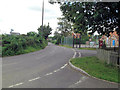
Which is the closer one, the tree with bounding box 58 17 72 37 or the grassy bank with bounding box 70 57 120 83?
the grassy bank with bounding box 70 57 120 83

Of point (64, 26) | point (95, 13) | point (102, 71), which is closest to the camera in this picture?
point (102, 71)

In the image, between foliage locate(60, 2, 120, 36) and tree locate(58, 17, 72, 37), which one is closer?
foliage locate(60, 2, 120, 36)

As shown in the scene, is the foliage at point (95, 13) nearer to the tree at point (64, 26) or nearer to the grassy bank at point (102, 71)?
the grassy bank at point (102, 71)

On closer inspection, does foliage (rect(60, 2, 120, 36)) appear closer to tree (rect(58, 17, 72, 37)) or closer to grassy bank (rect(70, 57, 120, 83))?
grassy bank (rect(70, 57, 120, 83))

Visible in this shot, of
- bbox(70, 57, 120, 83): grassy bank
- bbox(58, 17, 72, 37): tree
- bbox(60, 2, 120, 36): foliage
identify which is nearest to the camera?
bbox(70, 57, 120, 83): grassy bank

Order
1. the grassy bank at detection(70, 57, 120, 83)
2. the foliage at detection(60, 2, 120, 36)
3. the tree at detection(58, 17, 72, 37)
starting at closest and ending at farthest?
the grassy bank at detection(70, 57, 120, 83), the foliage at detection(60, 2, 120, 36), the tree at detection(58, 17, 72, 37)

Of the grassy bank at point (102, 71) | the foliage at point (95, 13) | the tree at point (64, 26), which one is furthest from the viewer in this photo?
the tree at point (64, 26)

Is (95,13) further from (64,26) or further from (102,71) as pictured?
(64,26)

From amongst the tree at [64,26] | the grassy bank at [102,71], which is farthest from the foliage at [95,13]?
the tree at [64,26]

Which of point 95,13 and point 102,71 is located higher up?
point 95,13

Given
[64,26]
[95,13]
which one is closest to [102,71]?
[95,13]

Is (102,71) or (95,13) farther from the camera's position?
(95,13)

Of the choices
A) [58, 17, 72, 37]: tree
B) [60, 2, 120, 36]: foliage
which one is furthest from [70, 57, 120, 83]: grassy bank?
[58, 17, 72, 37]: tree

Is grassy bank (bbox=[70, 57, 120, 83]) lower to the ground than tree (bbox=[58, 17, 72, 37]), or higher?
lower
